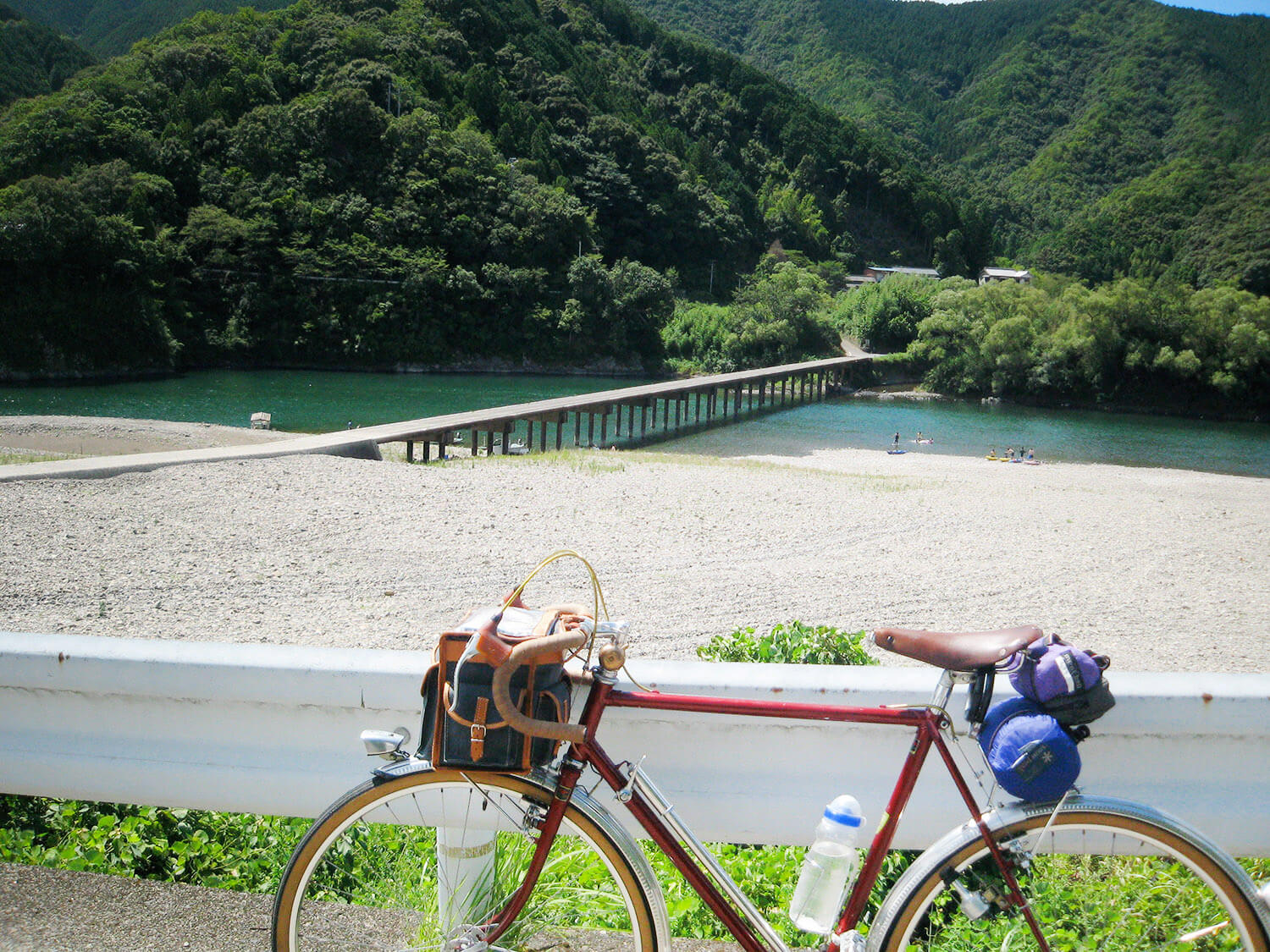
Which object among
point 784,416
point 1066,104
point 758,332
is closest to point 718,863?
point 784,416

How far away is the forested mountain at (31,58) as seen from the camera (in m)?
83.0

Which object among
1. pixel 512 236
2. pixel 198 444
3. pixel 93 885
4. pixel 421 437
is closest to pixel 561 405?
pixel 421 437

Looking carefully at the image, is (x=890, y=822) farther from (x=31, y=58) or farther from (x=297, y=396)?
(x=31, y=58)

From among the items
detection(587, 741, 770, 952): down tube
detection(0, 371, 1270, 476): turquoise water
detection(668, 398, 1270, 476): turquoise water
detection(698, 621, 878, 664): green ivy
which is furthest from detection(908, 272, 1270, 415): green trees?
detection(587, 741, 770, 952): down tube

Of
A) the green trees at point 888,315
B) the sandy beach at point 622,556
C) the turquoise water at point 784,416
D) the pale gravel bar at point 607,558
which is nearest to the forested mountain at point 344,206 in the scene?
the turquoise water at point 784,416

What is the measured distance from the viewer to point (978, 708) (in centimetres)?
193

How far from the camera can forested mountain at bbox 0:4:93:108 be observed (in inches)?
3268

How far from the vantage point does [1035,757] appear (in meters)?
1.83

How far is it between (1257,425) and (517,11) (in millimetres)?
89800

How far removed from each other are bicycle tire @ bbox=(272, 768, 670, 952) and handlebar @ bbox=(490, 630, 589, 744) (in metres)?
0.16

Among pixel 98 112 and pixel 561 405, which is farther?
pixel 98 112

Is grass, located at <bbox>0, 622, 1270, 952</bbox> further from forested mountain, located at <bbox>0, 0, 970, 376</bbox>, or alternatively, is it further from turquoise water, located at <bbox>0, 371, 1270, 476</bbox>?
forested mountain, located at <bbox>0, 0, 970, 376</bbox>

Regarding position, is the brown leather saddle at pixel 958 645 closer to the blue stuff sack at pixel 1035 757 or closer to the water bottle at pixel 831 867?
the blue stuff sack at pixel 1035 757

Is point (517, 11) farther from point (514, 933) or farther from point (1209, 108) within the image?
point (514, 933)
